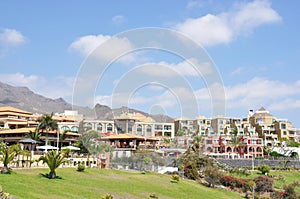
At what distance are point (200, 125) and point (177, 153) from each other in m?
40.7

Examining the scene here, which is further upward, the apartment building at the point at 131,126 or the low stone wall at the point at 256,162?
the apartment building at the point at 131,126

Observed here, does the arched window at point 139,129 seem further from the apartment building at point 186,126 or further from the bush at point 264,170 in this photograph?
the bush at point 264,170

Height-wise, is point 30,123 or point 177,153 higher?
point 30,123

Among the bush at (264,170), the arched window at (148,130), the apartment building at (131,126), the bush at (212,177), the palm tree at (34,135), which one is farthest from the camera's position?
the arched window at (148,130)

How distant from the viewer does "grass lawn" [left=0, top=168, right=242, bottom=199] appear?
24.8m

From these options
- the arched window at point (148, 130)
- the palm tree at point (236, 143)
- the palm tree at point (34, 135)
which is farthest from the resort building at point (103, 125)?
the palm tree at point (34, 135)

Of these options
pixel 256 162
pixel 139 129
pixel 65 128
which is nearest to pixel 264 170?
pixel 256 162

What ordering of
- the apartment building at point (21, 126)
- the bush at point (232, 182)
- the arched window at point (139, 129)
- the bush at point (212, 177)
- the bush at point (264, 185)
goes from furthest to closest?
the arched window at point (139, 129) → the apartment building at point (21, 126) → the bush at point (264, 185) → the bush at point (232, 182) → the bush at point (212, 177)

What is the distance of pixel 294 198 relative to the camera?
43.3m

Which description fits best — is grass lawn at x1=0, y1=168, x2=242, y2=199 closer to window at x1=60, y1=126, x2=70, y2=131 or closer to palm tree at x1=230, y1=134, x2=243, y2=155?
palm tree at x1=230, y1=134, x2=243, y2=155

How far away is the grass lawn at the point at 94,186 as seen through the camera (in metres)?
24.8

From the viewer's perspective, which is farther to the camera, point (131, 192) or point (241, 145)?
point (241, 145)

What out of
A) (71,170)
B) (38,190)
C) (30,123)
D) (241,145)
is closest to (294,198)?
(71,170)

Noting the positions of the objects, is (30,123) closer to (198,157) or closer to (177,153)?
(177,153)
